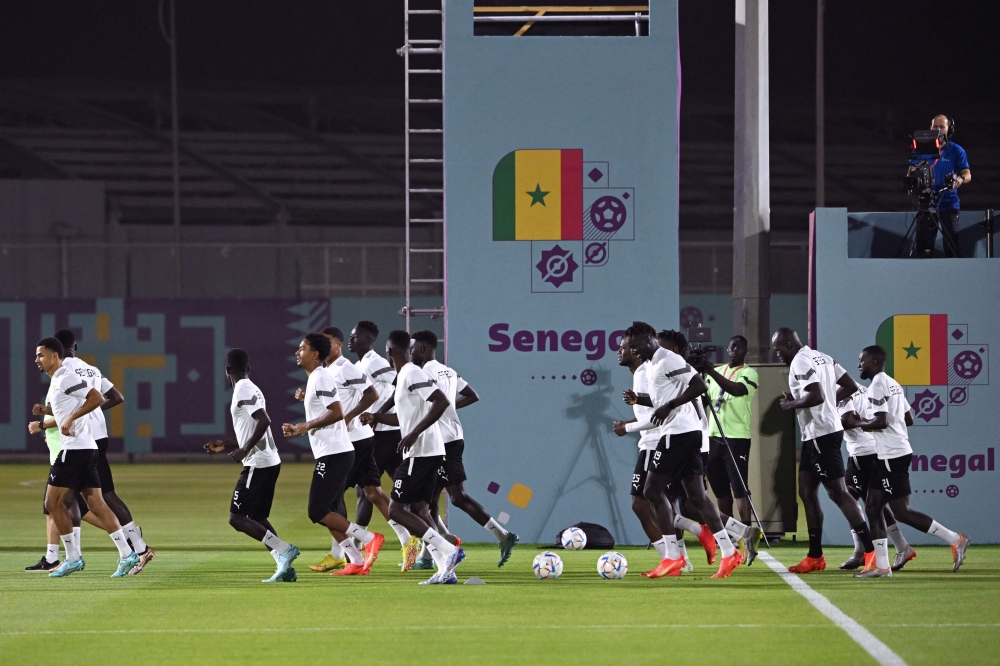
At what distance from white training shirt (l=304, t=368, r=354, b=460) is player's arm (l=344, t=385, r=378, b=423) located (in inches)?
10.0

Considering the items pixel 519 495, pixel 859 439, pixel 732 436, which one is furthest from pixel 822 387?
pixel 519 495

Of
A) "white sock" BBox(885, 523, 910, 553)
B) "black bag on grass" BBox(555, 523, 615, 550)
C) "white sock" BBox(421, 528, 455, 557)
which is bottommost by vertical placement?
"black bag on grass" BBox(555, 523, 615, 550)

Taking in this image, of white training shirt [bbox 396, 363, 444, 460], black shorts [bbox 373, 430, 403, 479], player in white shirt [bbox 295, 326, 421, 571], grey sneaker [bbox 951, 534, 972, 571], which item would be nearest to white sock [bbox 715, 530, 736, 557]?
grey sneaker [bbox 951, 534, 972, 571]

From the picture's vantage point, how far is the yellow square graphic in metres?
14.5

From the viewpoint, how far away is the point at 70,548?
11867 mm

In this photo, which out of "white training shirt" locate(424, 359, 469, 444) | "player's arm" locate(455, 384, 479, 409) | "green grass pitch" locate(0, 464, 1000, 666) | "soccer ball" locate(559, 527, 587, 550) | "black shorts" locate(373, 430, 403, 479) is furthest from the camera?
"soccer ball" locate(559, 527, 587, 550)

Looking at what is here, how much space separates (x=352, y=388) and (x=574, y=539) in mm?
3118

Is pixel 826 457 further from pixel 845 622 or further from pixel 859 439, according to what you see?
pixel 845 622

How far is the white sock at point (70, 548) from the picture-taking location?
1183 centimetres

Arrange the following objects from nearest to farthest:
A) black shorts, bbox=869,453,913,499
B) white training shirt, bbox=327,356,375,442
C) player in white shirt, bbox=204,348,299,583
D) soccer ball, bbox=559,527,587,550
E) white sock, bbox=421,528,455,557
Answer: white sock, bbox=421,528,455,557, player in white shirt, bbox=204,348,299,583, black shorts, bbox=869,453,913,499, white training shirt, bbox=327,356,375,442, soccer ball, bbox=559,527,587,550

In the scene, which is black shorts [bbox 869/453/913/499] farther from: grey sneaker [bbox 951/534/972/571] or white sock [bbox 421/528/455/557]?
white sock [bbox 421/528/455/557]

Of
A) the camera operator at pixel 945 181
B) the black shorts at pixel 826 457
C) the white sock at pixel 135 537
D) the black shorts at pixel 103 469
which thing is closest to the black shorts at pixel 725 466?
the black shorts at pixel 826 457

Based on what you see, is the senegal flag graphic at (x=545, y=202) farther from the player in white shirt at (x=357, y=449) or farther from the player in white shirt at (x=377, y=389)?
the player in white shirt at (x=357, y=449)

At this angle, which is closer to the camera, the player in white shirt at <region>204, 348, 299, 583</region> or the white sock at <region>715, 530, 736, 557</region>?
the player in white shirt at <region>204, 348, 299, 583</region>
